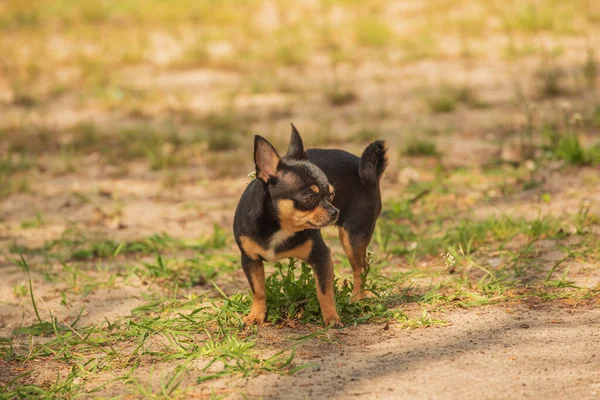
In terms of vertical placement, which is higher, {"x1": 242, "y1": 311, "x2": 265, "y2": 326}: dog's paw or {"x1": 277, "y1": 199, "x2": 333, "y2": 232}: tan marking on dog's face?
{"x1": 277, "y1": 199, "x2": 333, "y2": 232}: tan marking on dog's face

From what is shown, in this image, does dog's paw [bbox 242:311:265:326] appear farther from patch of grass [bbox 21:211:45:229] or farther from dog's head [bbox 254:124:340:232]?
patch of grass [bbox 21:211:45:229]

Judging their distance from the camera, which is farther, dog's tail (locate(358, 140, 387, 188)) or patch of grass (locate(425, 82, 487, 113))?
patch of grass (locate(425, 82, 487, 113))

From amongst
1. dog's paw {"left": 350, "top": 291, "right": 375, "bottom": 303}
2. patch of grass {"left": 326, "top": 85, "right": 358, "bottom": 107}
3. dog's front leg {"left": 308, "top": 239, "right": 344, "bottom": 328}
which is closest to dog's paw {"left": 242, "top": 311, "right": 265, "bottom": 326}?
dog's front leg {"left": 308, "top": 239, "right": 344, "bottom": 328}

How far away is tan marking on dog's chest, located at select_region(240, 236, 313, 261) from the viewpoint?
12.4 feet

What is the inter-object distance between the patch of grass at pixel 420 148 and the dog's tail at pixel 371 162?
10.6ft

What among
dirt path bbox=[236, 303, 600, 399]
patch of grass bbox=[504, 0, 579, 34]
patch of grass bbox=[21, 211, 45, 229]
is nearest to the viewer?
dirt path bbox=[236, 303, 600, 399]

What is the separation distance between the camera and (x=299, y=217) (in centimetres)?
361

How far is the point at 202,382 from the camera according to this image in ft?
11.2

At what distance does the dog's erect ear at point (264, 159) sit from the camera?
3635mm

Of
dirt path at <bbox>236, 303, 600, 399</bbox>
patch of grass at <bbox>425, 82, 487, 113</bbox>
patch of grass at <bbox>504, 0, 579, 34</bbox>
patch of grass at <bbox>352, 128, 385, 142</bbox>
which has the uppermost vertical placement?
patch of grass at <bbox>504, 0, 579, 34</bbox>

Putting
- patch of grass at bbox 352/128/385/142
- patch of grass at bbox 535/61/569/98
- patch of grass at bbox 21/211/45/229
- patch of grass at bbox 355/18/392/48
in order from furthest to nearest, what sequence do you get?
patch of grass at bbox 355/18/392/48, patch of grass at bbox 535/61/569/98, patch of grass at bbox 352/128/385/142, patch of grass at bbox 21/211/45/229

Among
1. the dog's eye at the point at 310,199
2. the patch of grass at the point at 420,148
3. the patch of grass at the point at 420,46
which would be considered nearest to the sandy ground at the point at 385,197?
the patch of grass at the point at 420,148

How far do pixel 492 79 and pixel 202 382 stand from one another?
6.90 meters

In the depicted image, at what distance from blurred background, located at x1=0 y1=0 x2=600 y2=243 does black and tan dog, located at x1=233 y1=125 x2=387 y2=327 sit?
7.09 feet
